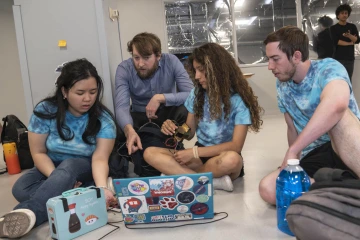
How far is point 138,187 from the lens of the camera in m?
1.44

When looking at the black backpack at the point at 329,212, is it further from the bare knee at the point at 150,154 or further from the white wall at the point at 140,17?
the white wall at the point at 140,17

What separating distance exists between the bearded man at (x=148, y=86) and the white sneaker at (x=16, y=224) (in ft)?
2.50

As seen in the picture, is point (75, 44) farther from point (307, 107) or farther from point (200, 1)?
point (200, 1)

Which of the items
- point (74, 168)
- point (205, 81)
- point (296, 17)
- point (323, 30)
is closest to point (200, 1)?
point (296, 17)

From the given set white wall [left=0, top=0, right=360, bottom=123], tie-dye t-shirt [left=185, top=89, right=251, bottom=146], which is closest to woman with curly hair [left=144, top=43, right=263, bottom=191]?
tie-dye t-shirt [left=185, top=89, right=251, bottom=146]

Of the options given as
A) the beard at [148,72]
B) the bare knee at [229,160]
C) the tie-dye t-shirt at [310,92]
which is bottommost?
the bare knee at [229,160]

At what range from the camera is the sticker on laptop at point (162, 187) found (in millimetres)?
1420

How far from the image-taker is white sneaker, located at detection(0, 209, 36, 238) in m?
1.47

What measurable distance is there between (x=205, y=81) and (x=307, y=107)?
55cm

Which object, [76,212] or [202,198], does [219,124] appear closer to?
[202,198]

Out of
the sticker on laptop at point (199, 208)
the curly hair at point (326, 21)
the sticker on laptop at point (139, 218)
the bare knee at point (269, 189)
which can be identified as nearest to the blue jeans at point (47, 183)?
the sticker on laptop at point (139, 218)

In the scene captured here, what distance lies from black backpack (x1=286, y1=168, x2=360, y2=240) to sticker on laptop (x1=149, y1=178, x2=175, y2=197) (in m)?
0.56

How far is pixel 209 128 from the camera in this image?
2016mm

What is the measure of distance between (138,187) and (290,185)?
60 cm
